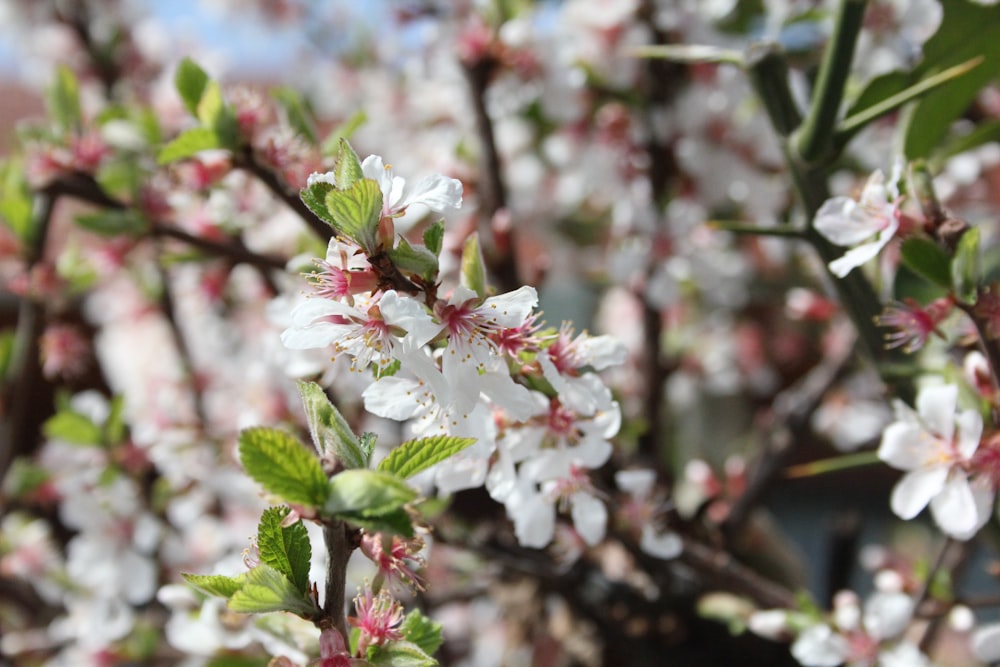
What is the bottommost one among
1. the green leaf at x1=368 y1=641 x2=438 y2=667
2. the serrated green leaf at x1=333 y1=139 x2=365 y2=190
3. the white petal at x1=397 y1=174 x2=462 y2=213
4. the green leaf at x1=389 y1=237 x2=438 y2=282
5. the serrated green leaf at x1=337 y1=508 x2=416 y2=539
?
the green leaf at x1=368 y1=641 x2=438 y2=667

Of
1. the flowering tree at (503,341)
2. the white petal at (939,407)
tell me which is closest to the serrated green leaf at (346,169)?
the flowering tree at (503,341)

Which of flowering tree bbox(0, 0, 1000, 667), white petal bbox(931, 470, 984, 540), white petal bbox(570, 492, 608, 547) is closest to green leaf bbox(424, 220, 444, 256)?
flowering tree bbox(0, 0, 1000, 667)

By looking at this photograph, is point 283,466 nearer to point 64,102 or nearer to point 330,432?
point 330,432

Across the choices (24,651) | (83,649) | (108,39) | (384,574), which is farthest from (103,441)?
(108,39)

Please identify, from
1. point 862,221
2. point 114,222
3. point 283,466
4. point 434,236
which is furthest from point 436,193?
point 114,222

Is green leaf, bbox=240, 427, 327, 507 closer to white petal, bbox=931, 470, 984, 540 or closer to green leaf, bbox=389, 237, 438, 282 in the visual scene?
green leaf, bbox=389, 237, 438, 282

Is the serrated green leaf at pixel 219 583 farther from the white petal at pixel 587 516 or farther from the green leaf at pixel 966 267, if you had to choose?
the green leaf at pixel 966 267
